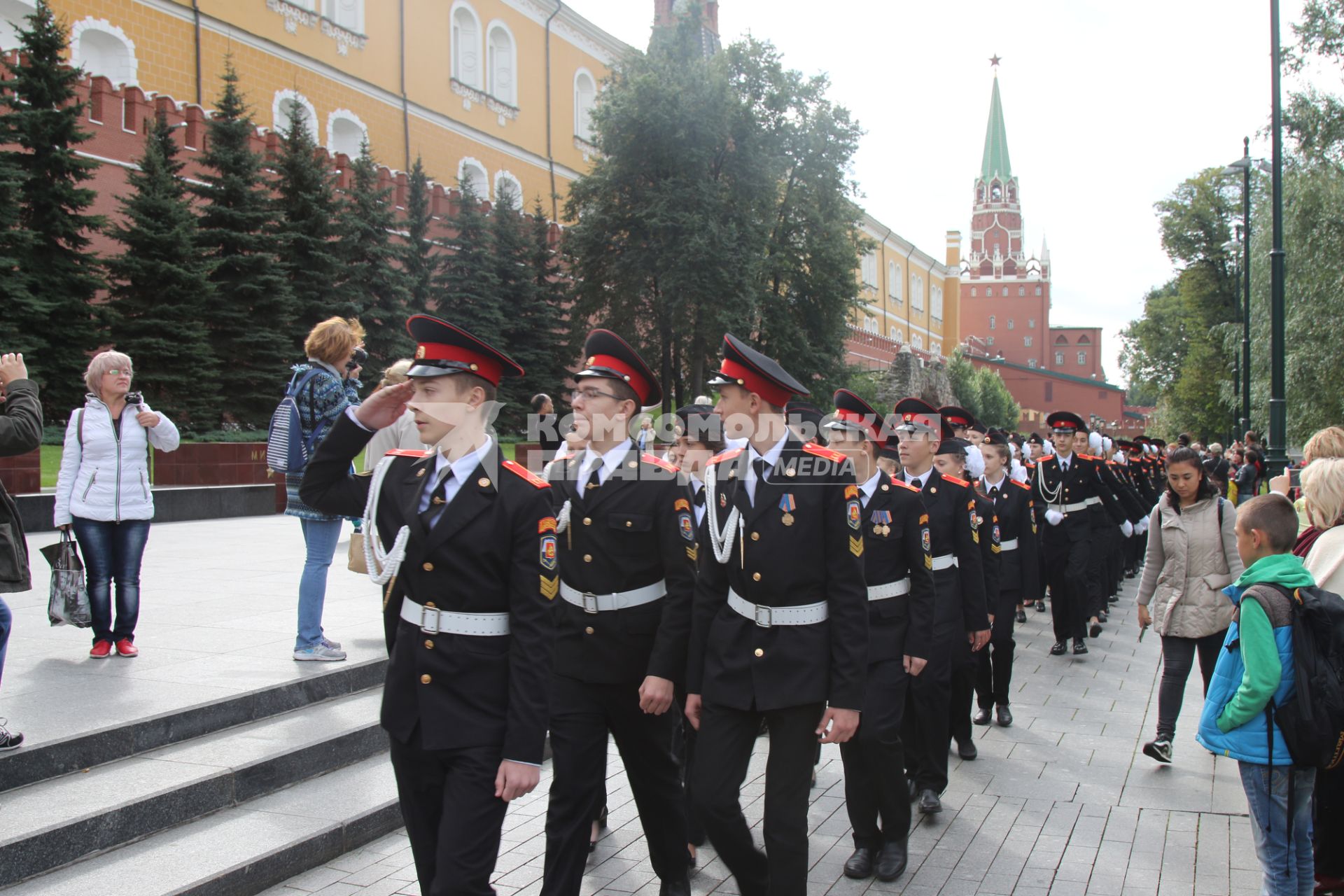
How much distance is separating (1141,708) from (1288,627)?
14.3 feet

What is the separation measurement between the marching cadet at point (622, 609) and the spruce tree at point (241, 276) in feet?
65.9

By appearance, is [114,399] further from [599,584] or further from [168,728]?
[599,584]

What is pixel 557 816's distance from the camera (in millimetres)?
3893

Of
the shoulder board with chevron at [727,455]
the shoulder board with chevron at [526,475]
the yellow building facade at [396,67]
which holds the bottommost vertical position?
the shoulder board with chevron at [526,475]

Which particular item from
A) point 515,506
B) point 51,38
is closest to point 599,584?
point 515,506

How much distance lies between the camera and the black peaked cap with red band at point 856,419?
5723mm

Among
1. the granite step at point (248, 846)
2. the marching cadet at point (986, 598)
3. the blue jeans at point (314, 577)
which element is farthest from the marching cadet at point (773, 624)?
the blue jeans at point (314, 577)

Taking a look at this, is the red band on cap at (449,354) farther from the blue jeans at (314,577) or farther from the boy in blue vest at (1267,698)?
the blue jeans at (314,577)

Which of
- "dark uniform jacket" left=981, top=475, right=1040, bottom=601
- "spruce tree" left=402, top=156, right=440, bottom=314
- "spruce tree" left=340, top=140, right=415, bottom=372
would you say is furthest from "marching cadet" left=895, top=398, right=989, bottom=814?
"spruce tree" left=402, top=156, right=440, bottom=314

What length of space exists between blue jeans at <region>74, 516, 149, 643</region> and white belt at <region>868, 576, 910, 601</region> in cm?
452

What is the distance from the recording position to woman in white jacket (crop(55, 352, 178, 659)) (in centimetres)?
664

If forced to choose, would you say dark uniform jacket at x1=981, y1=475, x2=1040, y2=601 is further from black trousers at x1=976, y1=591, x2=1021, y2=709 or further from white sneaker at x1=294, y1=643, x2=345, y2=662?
white sneaker at x1=294, y1=643, x2=345, y2=662

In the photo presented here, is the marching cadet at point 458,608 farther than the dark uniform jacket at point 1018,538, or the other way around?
the dark uniform jacket at point 1018,538

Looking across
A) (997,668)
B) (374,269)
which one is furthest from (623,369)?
(374,269)
